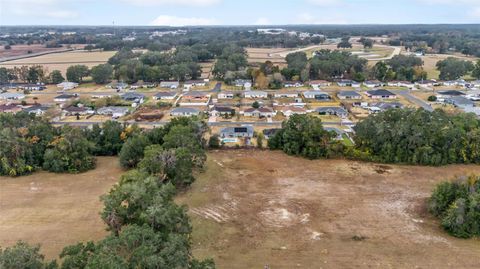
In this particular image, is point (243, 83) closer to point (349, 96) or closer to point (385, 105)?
point (349, 96)

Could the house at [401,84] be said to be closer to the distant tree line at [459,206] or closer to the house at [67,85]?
the distant tree line at [459,206]

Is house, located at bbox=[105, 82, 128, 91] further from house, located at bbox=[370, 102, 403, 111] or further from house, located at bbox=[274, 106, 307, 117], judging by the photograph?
house, located at bbox=[370, 102, 403, 111]

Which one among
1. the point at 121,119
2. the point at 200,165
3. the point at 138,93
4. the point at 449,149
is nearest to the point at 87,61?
the point at 138,93

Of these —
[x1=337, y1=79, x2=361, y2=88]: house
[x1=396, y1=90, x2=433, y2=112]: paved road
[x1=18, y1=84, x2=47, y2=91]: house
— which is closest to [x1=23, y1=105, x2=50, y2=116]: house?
[x1=18, y1=84, x2=47, y2=91]: house

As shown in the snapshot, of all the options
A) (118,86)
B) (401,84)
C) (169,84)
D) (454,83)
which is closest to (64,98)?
(118,86)

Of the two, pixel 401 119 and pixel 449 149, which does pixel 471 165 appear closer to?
pixel 449 149

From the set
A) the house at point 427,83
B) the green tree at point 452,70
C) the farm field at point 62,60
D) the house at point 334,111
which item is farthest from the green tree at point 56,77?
the green tree at point 452,70
